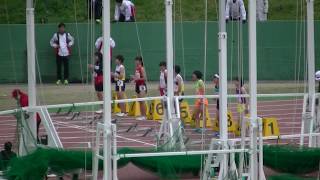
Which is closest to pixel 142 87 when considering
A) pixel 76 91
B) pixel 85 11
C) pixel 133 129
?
pixel 133 129

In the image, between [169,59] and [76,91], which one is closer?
[169,59]

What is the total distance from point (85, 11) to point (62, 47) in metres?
4.16

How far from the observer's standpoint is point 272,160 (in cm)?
1569

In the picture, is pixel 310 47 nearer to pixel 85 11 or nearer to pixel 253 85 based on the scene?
pixel 253 85

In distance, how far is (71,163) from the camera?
15.1 m

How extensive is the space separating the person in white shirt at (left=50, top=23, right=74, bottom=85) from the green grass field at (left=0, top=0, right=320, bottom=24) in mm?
3340

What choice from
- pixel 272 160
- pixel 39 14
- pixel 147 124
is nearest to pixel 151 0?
pixel 39 14

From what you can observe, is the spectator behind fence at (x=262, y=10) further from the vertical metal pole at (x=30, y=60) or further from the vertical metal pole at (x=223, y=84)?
the vertical metal pole at (x=223, y=84)

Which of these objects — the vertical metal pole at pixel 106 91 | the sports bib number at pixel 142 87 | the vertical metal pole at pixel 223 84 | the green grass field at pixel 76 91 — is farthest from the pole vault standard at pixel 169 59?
the green grass field at pixel 76 91

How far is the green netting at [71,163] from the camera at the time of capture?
14312 mm

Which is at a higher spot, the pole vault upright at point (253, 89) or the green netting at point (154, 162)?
the pole vault upright at point (253, 89)

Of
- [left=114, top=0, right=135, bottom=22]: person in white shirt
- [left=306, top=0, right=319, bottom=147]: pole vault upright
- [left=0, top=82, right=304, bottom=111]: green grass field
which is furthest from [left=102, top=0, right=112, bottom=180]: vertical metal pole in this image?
[left=114, top=0, right=135, bottom=22]: person in white shirt

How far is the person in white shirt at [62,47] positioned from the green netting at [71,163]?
62.4 feet

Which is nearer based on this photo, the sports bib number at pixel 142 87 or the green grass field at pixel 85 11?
the sports bib number at pixel 142 87
